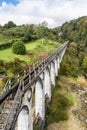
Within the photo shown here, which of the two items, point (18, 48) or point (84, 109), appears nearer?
point (84, 109)

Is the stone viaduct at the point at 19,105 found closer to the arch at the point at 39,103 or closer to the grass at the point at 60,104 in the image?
A: the arch at the point at 39,103

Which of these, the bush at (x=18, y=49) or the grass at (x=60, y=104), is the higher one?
the bush at (x=18, y=49)

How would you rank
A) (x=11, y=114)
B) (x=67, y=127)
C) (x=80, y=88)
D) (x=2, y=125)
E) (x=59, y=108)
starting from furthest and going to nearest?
(x=80, y=88), (x=59, y=108), (x=67, y=127), (x=11, y=114), (x=2, y=125)

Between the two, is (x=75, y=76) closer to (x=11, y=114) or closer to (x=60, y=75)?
(x=60, y=75)

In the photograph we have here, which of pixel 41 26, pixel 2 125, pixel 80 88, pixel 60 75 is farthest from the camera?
pixel 41 26

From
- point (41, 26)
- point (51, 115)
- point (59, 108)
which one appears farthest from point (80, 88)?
point (41, 26)

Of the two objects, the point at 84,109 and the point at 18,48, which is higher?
the point at 18,48

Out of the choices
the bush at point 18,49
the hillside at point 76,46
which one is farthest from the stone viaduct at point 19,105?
the hillside at point 76,46

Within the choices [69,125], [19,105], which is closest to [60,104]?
[69,125]
